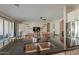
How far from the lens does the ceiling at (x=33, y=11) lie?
1.66 meters

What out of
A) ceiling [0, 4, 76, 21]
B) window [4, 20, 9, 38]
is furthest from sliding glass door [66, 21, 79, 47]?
window [4, 20, 9, 38]

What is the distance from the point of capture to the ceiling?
65.5 inches

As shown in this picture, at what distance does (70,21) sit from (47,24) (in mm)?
393

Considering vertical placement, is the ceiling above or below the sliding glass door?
above

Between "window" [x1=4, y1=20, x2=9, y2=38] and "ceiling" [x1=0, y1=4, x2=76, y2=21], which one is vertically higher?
"ceiling" [x1=0, y1=4, x2=76, y2=21]

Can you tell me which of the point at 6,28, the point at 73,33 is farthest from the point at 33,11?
the point at 73,33

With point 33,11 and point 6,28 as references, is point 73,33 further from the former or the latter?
point 6,28

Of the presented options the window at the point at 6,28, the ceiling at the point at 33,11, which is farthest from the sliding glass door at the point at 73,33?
the window at the point at 6,28

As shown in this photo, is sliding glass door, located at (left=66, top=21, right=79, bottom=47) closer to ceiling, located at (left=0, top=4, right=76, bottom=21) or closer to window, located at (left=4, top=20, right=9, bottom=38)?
ceiling, located at (left=0, top=4, right=76, bottom=21)

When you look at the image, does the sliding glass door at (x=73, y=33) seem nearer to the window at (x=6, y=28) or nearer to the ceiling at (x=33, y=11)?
the ceiling at (x=33, y=11)

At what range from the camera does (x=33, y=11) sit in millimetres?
1698
